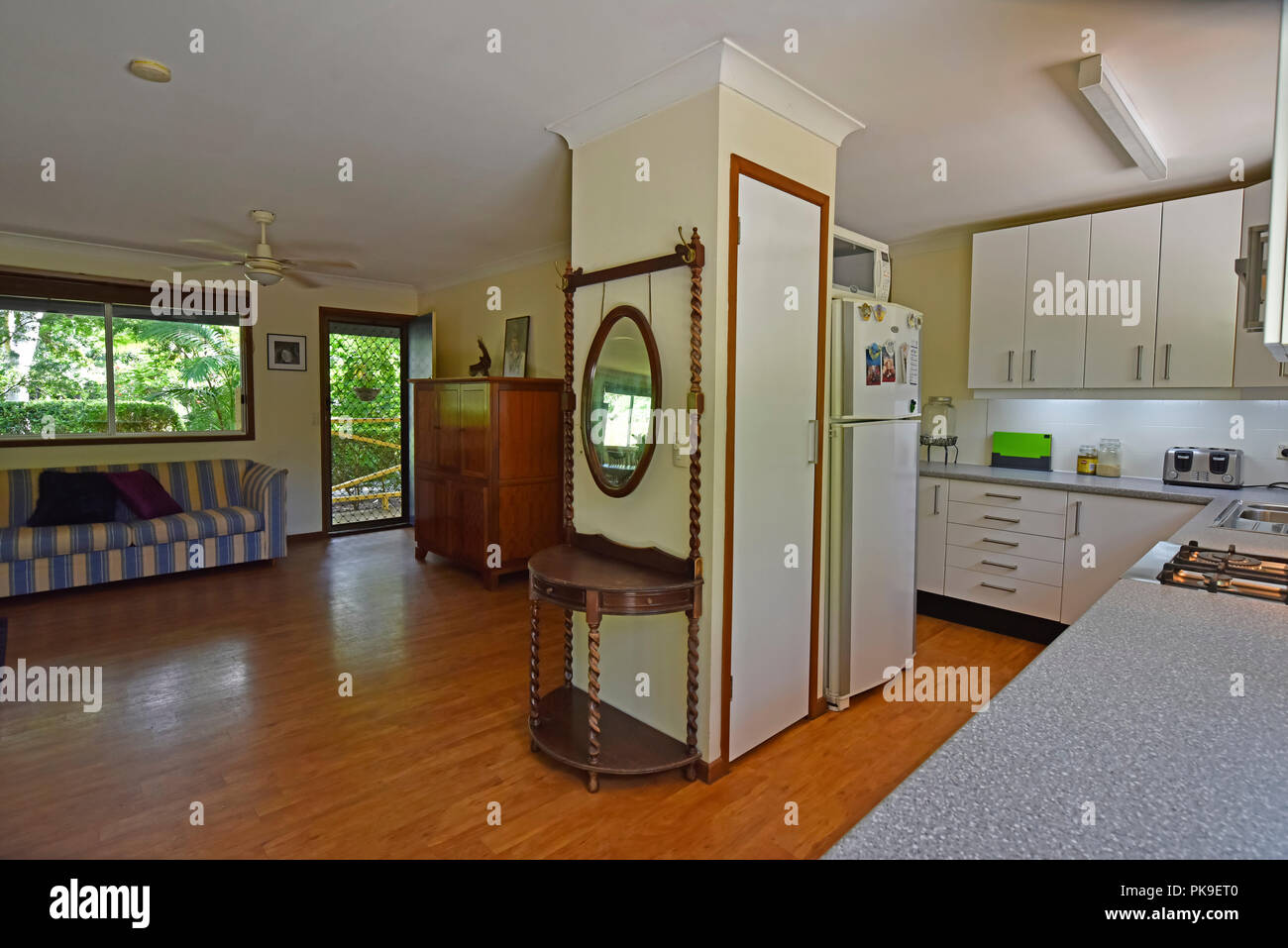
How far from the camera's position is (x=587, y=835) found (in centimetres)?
207

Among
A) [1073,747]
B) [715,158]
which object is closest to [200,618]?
[715,158]

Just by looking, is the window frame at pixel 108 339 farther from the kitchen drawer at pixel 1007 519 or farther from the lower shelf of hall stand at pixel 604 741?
the kitchen drawer at pixel 1007 519

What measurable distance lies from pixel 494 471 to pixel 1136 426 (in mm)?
3943

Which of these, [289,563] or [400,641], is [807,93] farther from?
[289,563]

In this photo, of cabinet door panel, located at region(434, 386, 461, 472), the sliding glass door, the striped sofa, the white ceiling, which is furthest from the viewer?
the sliding glass door

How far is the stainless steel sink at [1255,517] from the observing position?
2.39 m

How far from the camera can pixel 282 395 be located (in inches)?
241

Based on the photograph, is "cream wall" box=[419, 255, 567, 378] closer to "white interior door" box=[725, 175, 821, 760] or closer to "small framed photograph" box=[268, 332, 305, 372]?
"small framed photograph" box=[268, 332, 305, 372]

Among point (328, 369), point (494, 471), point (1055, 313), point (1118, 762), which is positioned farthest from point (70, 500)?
point (1055, 313)

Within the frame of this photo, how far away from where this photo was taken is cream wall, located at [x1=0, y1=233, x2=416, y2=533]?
515 cm

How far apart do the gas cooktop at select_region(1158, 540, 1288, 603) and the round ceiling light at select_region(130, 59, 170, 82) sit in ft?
11.4

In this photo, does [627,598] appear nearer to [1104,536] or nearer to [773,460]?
[773,460]

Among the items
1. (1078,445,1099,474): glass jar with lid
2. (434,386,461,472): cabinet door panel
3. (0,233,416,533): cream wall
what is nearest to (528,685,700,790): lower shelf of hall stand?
(434,386,461,472): cabinet door panel

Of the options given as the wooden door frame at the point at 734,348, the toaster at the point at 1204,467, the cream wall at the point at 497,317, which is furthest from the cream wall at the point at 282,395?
the toaster at the point at 1204,467
